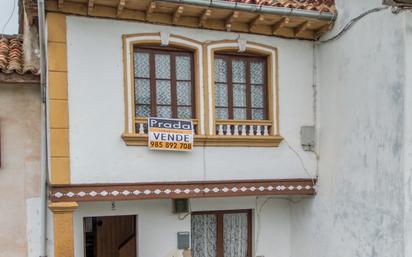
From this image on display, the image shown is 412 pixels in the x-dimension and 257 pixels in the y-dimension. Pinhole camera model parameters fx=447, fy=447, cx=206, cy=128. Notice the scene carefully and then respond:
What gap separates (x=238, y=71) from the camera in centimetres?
851

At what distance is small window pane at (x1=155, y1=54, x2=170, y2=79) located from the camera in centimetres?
795

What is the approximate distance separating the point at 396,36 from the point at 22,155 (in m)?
6.52

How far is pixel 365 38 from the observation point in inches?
291

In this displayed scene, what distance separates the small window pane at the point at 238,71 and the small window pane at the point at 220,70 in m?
0.20

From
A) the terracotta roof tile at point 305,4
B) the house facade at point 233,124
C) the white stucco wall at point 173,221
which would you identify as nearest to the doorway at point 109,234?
the house facade at point 233,124

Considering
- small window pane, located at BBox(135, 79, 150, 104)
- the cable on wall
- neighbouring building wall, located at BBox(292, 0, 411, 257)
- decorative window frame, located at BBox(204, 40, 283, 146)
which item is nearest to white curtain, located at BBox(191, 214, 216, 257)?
neighbouring building wall, located at BBox(292, 0, 411, 257)

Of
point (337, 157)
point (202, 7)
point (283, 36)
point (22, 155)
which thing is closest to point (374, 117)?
point (337, 157)

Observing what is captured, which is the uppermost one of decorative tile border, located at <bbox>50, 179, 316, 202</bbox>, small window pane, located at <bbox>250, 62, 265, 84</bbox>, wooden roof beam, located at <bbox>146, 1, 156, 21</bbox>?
wooden roof beam, located at <bbox>146, 1, 156, 21</bbox>

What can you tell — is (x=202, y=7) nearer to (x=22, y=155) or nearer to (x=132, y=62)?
(x=132, y=62)

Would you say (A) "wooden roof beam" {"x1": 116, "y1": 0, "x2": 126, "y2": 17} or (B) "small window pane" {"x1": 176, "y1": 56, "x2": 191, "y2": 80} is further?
(B) "small window pane" {"x1": 176, "y1": 56, "x2": 191, "y2": 80}

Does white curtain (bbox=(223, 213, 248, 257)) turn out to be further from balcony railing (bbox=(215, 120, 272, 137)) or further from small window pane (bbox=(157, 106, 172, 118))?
small window pane (bbox=(157, 106, 172, 118))

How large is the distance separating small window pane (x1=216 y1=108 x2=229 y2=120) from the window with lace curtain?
2097 mm

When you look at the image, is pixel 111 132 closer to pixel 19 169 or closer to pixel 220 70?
pixel 19 169

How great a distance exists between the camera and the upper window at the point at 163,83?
25.7ft
